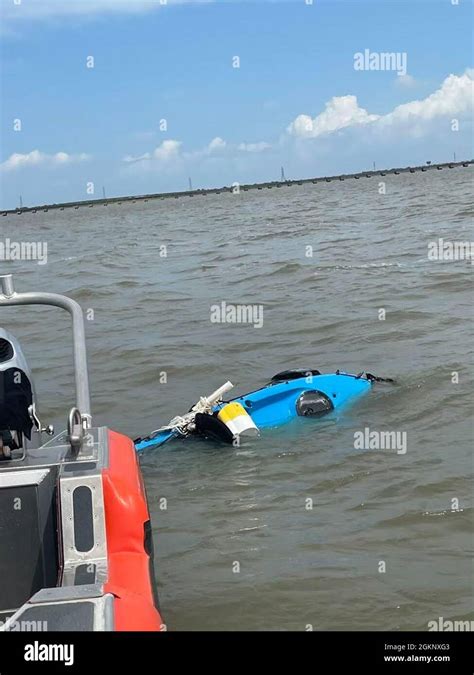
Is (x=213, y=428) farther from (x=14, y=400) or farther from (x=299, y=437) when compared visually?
(x=14, y=400)

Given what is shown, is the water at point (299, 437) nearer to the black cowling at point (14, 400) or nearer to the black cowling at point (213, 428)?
the black cowling at point (213, 428)

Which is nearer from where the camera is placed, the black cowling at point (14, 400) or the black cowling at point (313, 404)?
the black cowling at point (14, 400)

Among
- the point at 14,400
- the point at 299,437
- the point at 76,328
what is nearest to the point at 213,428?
the point at 299,437

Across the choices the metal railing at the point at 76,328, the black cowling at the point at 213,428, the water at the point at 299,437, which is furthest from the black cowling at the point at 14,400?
the black cowling at the point at 213,428

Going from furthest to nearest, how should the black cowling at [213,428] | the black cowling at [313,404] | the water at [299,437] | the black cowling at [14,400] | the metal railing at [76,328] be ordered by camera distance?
the black cowling at [313,404], the black cowling at [213,428], the water at [299,437], the metal railing at [76,328], the black cowling at [14,400]

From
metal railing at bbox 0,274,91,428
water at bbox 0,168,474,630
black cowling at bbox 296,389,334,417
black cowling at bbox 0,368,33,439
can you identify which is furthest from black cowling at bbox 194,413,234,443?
black cowling at bbox 0,368,33,439

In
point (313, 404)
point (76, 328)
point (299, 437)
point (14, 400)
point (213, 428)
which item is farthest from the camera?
point (313, 404)

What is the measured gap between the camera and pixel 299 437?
6.88m

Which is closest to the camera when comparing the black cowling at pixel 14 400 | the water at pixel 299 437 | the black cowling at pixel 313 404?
the black cowling at pixel 14 400

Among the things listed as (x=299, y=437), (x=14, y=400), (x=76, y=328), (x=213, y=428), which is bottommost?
(x=299, y=437)

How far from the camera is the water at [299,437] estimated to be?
456cm

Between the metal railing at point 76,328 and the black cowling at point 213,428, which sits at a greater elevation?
the metal railing at point 76,328

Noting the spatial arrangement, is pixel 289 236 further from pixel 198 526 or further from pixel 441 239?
pixel 198 526

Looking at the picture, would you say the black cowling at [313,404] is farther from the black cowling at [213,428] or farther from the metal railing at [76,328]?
the metal railing at [76,328]
